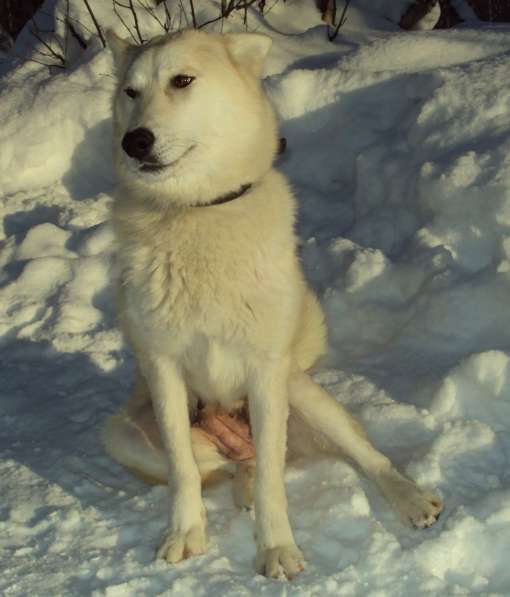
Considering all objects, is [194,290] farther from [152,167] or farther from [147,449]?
[147,449]

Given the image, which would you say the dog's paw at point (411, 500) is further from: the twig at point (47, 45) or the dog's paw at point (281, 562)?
the twig at point (47, 45)

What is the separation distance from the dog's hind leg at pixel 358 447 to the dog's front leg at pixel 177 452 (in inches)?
16.4

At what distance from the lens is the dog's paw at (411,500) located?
245 centimetres

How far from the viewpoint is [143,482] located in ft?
9.24

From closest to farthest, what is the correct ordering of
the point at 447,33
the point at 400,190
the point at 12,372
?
the point at 12,372 → the point at 400,190 → the point at 447,33

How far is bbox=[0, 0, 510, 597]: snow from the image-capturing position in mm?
2383

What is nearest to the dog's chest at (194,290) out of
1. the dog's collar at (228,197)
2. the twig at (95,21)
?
the dog's collar at (228,197)

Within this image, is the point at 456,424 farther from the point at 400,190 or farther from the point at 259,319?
the point at 400,190

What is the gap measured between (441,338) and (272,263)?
44.9 inches

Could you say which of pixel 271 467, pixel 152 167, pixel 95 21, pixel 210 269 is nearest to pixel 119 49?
pixel 152 167

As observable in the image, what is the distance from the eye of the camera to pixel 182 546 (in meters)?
2.41

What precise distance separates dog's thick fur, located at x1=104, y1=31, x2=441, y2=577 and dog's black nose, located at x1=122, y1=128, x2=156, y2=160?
2 cm

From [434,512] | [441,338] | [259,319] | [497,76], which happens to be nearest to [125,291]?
[259,319]

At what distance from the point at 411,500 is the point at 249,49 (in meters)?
1.51
